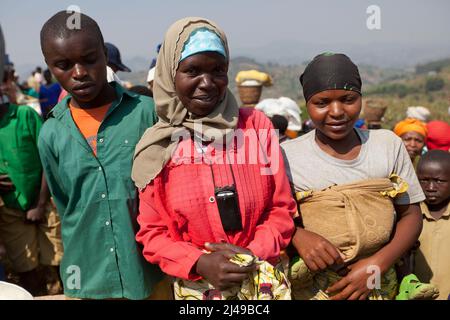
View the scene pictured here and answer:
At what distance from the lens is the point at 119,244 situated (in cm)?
222

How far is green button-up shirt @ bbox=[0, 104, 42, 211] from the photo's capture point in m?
3.39

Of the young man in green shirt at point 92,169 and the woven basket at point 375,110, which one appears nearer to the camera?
the young man in green shirt at point 92,169

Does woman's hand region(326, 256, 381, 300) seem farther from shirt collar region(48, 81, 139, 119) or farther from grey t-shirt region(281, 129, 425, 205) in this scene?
shirt collar region(48, 81, 139, 119)

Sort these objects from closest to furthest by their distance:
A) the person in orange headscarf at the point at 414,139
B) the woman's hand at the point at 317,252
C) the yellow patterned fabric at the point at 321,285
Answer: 1. the woman's hand at the point at 317,252
2. the yellow patterned fabric at the point at 321,285
3. the person in orange headscarf at the point at 414,139

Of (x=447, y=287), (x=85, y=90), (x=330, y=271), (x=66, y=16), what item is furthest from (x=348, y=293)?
(x=66, y=16)

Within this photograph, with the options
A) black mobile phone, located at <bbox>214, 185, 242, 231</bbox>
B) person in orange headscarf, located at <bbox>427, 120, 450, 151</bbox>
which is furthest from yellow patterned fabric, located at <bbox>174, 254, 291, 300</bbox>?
person in orange headscarf, located at <bbox>427, 120, 450, 151</bbox>

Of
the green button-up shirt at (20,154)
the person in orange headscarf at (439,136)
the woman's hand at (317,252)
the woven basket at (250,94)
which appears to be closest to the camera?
the woman's hand at (317,252)

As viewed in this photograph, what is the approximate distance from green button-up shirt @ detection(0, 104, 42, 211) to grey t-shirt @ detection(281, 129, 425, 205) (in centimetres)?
213

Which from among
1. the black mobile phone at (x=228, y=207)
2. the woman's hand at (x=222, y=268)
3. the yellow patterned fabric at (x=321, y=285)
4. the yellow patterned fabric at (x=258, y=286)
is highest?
the black mobile phone at (x=228, y=207)

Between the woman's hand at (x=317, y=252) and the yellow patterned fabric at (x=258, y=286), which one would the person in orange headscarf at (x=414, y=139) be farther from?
the yellow patterned fabric at (x=258, y=286)

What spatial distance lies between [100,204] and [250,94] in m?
4.97

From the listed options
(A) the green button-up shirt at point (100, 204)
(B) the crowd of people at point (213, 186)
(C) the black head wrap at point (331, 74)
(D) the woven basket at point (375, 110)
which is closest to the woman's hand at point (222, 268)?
(B) the crowd of people at point (213, 186)

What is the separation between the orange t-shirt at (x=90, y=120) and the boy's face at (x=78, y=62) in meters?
0.10

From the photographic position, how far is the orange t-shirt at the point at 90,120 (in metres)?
2.23
